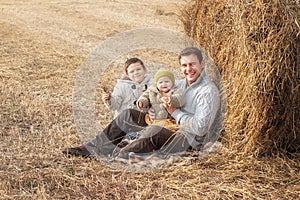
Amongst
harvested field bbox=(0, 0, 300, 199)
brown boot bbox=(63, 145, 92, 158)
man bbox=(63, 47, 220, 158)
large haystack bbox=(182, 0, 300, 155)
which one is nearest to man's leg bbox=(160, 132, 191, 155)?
man bbox=(63, 47, 220, 158)

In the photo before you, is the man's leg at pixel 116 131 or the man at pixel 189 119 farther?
the man's leg at pixel 116 131

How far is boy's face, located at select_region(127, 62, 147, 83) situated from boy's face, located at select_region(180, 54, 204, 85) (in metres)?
0.49

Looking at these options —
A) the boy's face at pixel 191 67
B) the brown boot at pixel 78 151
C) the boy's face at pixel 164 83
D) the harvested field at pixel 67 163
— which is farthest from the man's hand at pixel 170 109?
the brown boot at pixel 78 151

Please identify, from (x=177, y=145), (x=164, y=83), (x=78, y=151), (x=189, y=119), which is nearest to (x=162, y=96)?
(x=164, y=83)

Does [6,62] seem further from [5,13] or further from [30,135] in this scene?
[5,13]

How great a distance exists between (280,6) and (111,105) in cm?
167

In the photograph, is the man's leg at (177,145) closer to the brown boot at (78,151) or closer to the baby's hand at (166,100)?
the baby's hand at (166,100)

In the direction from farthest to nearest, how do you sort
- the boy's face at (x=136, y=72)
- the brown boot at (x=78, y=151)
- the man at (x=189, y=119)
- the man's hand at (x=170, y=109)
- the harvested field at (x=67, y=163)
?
the boy's face at (x=136, y=72) → the brown boot at (x=78, y=151) → the man's hand at (x=170, y=109) → the man at (x=189, y=119) → the harvested field at (x=67, y=163)

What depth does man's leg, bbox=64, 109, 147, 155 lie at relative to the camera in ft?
12.7

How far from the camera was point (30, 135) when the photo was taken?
4289 millimetres

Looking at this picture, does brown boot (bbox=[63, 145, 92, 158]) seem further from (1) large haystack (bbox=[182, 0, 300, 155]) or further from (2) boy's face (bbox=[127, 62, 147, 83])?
(1) large haystack (bbox=[182, 0, 300, 155])

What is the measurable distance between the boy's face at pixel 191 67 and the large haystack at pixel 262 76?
28 centimetres

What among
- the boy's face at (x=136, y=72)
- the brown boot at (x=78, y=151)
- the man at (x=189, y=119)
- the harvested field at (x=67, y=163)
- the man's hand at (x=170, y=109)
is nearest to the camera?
the harvested field at (x=67, y=163)

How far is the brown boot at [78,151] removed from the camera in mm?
3826
